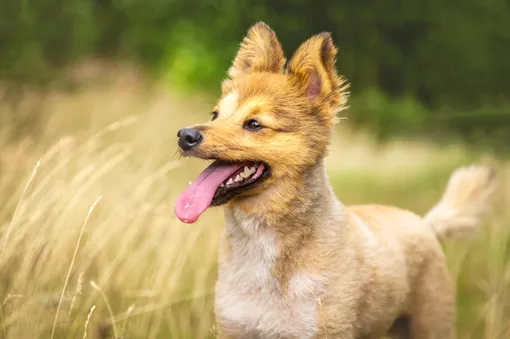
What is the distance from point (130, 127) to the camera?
1095cm

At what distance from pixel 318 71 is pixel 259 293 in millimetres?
1473

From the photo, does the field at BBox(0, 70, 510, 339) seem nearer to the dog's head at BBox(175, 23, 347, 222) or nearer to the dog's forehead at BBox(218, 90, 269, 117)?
the dog's head at BBox(175, 23, 347, 222)

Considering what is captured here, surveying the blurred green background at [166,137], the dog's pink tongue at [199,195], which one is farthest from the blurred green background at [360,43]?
the dog's pink tongue at [199,195]

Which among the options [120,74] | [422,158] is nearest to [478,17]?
[422,158]

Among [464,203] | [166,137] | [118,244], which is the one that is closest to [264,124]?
[464,203]

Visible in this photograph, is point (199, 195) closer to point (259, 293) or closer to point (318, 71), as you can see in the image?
point (259, 293)

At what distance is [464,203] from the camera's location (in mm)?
6281

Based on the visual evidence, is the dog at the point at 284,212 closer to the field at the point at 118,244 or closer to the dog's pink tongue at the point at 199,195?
the dog's pink tongue at the point at 199,195

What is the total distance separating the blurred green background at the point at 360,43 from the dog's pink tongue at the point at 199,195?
37.2 ft

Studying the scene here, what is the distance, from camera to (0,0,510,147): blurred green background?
52.5ft

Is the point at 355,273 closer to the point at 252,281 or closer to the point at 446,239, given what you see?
the point at 252,281

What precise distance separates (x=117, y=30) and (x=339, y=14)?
203 inches

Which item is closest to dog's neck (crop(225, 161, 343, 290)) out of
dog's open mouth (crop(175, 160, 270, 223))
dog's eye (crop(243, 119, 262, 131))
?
dog's open mouth (crop(175, 160, 270, 223))

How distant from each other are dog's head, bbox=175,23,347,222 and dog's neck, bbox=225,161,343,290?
0.08 meters
